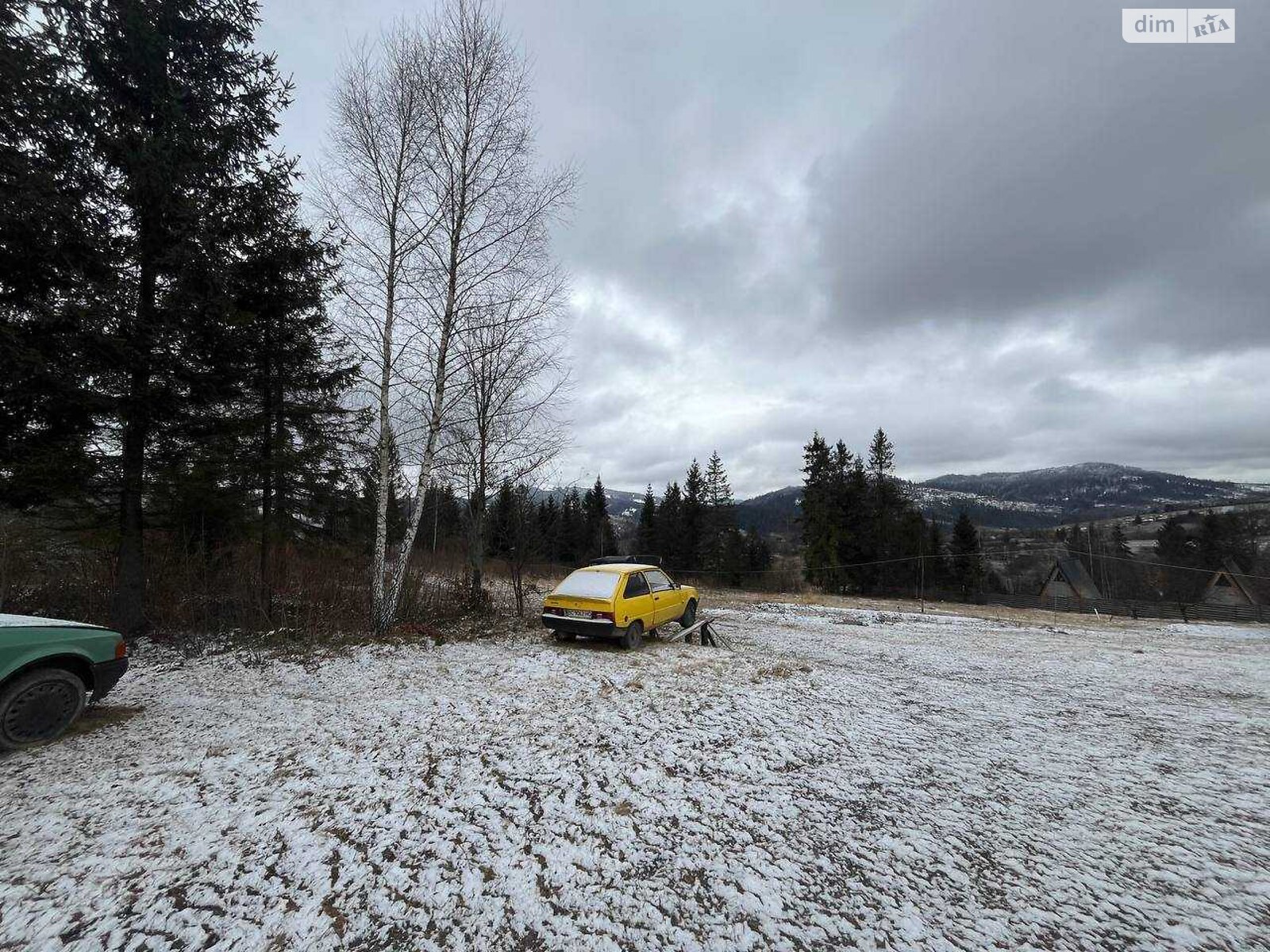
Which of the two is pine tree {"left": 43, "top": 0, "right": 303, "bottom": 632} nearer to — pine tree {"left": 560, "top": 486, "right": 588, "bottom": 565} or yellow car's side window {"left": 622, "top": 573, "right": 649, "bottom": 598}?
yellow car's side window {"left": 622, "top": 573, "right": 649, "bottom": 598}

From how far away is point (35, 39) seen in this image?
695cm

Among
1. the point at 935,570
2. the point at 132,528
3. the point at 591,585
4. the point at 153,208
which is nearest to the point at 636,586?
the point at 591,585

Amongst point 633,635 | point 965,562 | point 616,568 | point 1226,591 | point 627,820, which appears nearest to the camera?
point 627,820

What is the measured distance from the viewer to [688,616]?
11453 mm

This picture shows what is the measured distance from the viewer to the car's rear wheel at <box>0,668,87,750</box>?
4.04 meters

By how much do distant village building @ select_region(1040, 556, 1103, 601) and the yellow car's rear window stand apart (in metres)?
45.4

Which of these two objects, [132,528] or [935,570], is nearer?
[132,528]

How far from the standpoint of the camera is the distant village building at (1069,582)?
38750mm

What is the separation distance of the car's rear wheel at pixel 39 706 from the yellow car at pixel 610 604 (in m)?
5.62

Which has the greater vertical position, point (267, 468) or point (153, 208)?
point (153, 208)

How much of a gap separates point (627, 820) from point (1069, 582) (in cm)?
5096

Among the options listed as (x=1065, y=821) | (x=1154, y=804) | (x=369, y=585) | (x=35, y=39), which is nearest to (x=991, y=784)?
(x=1065, y=821)

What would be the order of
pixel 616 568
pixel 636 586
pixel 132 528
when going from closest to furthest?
1. pixel 132 528
2. pixel 636 586
3. pixel 616 568

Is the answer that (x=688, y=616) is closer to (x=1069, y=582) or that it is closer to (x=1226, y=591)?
(x=1226, y=591)
